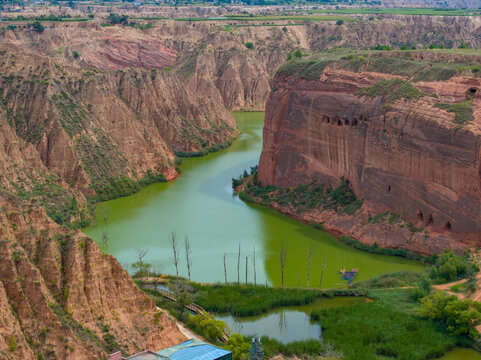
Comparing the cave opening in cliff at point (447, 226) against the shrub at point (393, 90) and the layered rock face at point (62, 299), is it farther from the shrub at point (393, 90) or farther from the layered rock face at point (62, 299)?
the layered rock face at point (62, 299)

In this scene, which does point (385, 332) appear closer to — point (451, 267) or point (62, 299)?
point (451, 267)

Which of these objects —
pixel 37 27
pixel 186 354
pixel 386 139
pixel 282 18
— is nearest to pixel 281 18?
pixel 282 18

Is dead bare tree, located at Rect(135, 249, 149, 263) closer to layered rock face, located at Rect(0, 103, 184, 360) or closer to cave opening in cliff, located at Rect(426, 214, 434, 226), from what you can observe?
layered rock face, located at Rect(0, 103, 184, 360)

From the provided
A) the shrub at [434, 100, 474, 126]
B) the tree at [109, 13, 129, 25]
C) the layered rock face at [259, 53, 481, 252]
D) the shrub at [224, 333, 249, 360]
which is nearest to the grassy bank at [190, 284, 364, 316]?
the shrub at [224, 333, 249, 360]

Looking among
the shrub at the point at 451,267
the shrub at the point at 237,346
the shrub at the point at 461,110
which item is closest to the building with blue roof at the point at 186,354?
the shrub at the point at 237,346

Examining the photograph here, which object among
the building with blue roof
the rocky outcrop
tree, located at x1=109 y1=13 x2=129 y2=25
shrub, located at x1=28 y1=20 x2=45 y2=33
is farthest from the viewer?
tree, located at x1=109 y1=13 x2=129 y2=25
